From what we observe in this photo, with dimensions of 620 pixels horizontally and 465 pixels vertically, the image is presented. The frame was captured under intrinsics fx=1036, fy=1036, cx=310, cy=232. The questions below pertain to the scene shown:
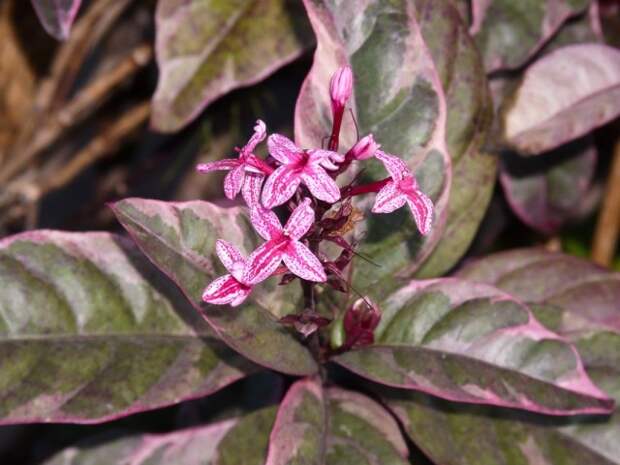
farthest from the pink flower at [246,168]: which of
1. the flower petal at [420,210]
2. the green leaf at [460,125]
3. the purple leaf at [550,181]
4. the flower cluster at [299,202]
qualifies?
the purple leaf at [550,181]

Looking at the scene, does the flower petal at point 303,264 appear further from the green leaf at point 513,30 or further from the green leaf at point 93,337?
the green leaf at point 513,30

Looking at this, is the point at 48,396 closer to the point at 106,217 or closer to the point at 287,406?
the point at 287,406

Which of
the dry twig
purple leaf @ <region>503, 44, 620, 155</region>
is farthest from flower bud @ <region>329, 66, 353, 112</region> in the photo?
the dry twig

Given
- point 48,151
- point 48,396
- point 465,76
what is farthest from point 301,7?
point 48,151

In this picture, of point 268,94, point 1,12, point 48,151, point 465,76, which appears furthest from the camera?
point 48,151

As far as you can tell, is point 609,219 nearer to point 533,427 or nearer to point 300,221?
point 533,427

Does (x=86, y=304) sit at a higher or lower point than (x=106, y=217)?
higher
